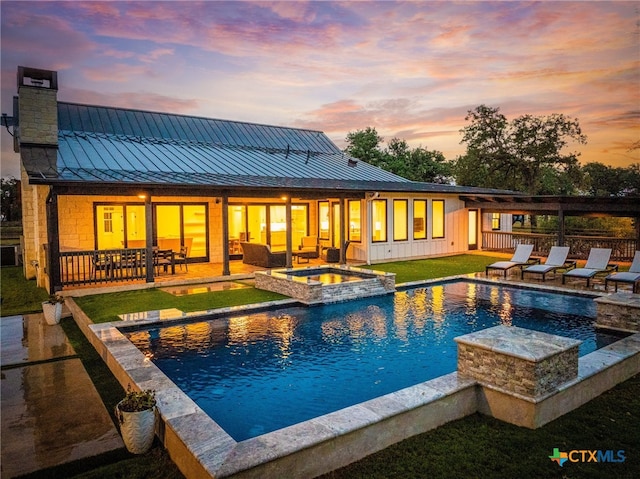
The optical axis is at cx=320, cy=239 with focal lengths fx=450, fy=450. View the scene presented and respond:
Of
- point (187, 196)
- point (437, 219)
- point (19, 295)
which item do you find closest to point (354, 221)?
point (437, 219)

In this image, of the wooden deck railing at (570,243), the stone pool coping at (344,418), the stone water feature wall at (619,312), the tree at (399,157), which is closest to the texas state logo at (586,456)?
the stone pool coping at (344,418)

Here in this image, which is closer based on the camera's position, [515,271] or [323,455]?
[323,455]

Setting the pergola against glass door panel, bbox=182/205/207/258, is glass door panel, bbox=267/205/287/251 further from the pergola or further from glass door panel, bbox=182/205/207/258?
the pergola

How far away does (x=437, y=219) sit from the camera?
748 inches

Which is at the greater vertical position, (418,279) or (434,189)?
(434,189)

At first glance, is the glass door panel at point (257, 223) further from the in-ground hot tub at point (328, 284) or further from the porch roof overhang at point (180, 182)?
the in-ground hot tub at point (328, 284)

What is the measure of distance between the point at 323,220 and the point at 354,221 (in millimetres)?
1874

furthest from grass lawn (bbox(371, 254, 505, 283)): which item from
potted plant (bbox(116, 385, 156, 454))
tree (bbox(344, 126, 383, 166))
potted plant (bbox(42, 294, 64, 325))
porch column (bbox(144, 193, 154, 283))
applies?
tree (bbox(344, 126, 383, 166))

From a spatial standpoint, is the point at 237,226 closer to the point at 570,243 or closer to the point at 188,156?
the point at 188,156

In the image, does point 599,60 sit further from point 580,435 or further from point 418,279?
point 580,435

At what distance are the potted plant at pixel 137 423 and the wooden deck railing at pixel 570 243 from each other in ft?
55.2

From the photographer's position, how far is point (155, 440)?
14.0 feet

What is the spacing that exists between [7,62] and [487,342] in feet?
54.1

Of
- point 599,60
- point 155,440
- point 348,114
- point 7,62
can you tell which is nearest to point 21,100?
point 7,62
